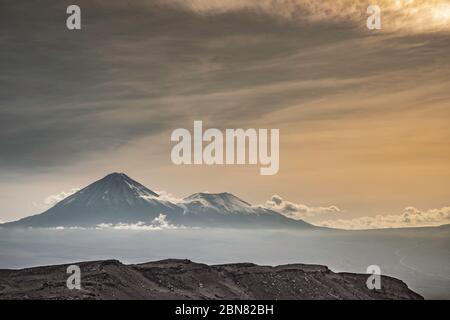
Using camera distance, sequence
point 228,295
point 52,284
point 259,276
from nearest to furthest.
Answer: point 52,284
point 228,295
point 259,276

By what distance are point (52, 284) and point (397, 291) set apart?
1428 inches

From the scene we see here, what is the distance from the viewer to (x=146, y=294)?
56.4 metres

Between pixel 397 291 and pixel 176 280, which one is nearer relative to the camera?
pixel 176 280

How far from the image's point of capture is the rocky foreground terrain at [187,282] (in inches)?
2191

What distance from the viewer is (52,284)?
56.0 metres

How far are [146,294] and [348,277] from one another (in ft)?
76.9

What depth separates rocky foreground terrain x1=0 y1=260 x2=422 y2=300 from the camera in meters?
55.7

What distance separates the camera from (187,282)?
61844 mm
